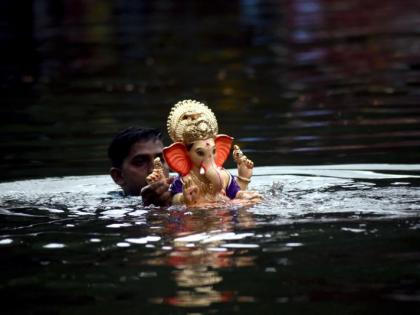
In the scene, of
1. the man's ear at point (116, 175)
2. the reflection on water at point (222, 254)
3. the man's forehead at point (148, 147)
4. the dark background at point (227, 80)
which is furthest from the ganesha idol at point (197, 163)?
the dark background at point (227, 80)

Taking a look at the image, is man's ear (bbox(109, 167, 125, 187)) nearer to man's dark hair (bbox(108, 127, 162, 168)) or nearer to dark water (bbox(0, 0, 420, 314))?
man's dark hair (bbox(108, 127, 162, 168))

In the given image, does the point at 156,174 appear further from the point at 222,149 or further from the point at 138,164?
the point at 138,164

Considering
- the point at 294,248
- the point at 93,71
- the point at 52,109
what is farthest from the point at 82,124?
the point at 294,248

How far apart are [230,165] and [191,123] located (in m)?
3.03

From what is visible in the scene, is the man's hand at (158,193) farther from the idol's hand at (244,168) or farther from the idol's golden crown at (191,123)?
the idol's hand at (244,168)

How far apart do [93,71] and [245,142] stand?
855cm

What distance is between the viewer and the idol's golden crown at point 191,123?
29.0ft

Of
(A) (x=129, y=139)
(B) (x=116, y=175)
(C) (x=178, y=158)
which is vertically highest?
(A) (x=129, y=139)

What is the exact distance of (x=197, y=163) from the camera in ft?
29.2

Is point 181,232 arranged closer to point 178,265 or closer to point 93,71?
point 178,265

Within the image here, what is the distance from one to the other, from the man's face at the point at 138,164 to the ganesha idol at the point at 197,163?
127cm

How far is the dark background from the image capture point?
12.7m

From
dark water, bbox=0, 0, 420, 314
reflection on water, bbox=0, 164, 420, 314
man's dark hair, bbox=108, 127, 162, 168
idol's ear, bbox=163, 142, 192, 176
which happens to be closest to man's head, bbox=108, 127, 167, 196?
man's dark hair, bbox=108, 127, 162, 168

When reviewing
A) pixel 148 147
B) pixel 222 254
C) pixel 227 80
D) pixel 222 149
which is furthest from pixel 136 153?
pixel 227 80
